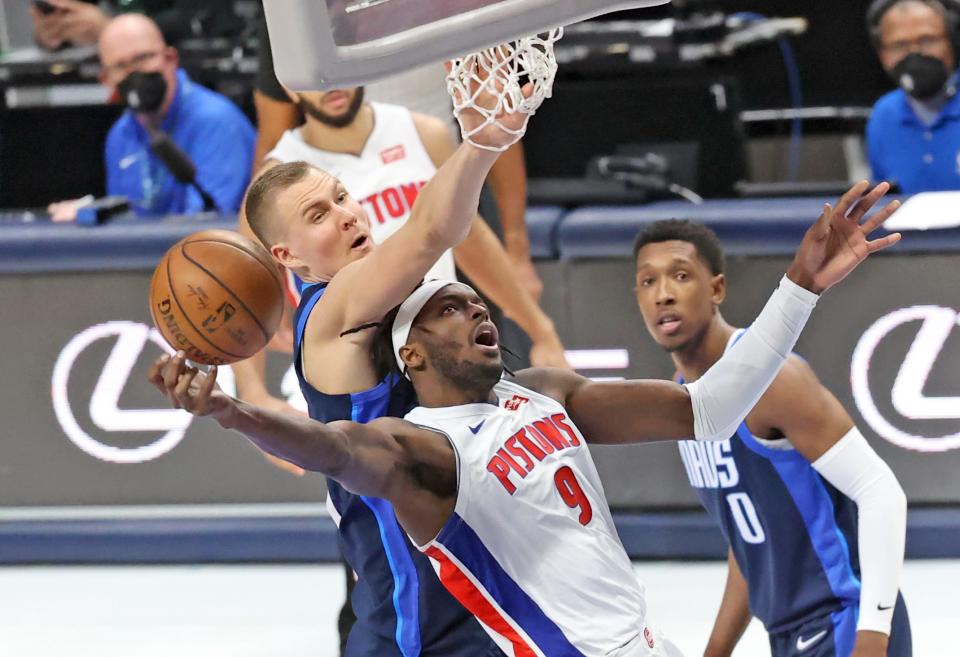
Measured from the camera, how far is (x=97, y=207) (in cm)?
601

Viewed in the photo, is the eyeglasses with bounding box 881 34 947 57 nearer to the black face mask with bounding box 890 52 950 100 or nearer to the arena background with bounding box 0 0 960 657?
the black face mask with bounding box 890 52 950 100

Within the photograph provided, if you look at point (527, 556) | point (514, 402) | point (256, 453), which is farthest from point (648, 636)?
point (256, 453)

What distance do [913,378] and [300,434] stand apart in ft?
10.7

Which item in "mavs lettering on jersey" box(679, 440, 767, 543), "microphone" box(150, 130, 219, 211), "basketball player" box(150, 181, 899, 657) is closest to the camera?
"basketball player" box(150, 181, 899, 657)

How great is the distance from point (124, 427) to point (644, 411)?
3.12m

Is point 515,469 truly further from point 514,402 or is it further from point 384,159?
point 384,159

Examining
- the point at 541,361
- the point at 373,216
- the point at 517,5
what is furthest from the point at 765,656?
the point at 517,5

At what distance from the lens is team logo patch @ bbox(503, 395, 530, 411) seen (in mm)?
3156

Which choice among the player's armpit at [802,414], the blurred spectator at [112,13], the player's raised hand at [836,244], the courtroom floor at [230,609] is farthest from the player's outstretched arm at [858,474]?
the blurred spectator at [112,13]

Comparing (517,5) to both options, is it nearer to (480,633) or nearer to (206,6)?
(480,633)

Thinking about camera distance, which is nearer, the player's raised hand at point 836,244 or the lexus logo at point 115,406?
the player's raised hand at point 836,244

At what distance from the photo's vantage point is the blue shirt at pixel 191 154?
6.49 metres

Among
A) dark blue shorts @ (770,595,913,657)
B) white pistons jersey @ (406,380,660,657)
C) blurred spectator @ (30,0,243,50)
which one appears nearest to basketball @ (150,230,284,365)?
white pistons jersey @ (406,380,660,657)

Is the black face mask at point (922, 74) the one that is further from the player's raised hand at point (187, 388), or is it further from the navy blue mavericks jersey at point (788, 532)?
the player's raised hand at point (187, 388)
